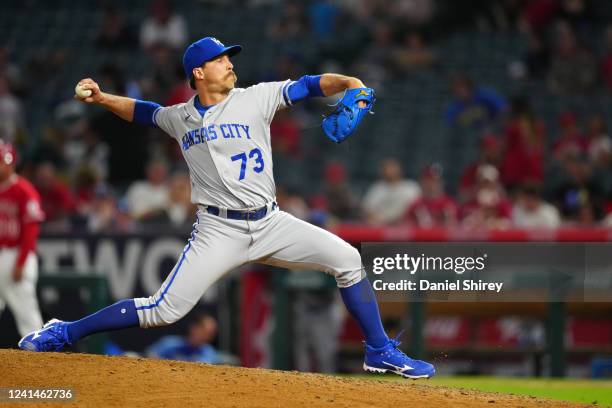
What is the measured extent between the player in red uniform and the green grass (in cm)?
315

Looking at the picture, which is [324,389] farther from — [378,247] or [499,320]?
[499,320]

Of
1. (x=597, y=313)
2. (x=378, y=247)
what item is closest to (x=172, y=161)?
(x=597, y=313)

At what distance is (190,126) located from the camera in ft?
20.8

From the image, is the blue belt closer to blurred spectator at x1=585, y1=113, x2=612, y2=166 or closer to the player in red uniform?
the player in red uniform

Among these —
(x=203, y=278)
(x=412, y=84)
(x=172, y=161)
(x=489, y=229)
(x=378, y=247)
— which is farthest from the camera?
(x=412, y=84)

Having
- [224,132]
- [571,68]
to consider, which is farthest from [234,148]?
[571,68]

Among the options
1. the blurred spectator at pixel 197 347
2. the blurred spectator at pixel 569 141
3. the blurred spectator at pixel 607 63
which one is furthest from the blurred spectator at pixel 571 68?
the blurred spectator at pixel 197 347

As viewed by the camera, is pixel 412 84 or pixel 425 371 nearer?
pixel 425 371

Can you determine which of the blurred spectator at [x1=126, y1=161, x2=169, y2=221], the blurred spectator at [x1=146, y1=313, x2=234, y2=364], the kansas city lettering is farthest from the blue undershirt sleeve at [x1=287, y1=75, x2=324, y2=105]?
the blurred spectator at [x1=126, y1=161, x2=169, y2=221]

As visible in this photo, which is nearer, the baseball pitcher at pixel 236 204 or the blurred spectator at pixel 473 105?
the baseball pitcher at pixel 236 204

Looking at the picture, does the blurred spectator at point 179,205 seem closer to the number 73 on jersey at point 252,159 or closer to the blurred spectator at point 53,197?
the blurred spectator at point 53,197

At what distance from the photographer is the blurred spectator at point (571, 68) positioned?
14.6 metres

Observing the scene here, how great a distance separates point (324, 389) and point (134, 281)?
5.55m

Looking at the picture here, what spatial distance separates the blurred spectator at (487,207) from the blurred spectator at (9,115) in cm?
633
